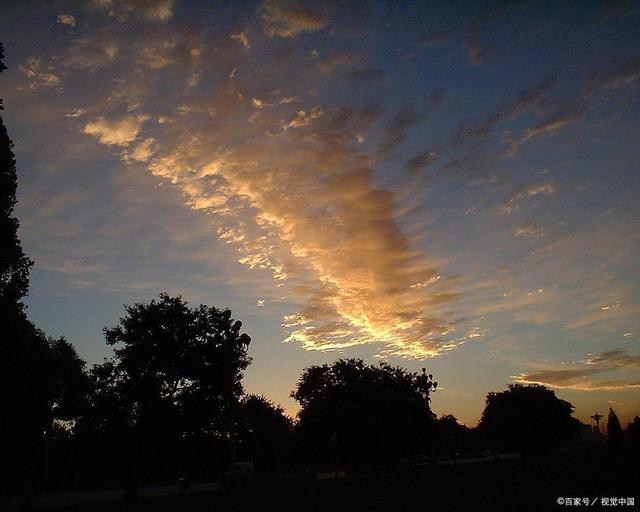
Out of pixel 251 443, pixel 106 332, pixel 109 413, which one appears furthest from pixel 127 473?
pixel 251 443

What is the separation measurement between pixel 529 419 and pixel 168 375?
83825 mm

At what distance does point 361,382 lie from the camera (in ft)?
221

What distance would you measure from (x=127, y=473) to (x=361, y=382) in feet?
106

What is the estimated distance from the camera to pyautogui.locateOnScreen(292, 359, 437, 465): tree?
211 feet

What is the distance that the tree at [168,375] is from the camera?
45750mm

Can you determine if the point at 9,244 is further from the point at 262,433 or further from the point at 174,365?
the point at 262,433

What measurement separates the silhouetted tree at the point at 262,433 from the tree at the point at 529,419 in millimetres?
45424

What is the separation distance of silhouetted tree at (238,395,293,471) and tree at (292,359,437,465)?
90.2 ft

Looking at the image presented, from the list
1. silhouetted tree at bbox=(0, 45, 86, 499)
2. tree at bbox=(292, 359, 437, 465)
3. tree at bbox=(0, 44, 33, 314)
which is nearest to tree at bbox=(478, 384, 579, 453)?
tree at bbox=(292, 359, 437, 465)

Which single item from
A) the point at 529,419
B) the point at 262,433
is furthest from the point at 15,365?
the point at 529,419

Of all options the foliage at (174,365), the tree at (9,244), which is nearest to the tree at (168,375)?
the foliage at (174,365)

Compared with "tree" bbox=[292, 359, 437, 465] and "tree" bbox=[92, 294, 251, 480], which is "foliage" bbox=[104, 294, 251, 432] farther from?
"tree" bbox=[292, 359, 437, 465]

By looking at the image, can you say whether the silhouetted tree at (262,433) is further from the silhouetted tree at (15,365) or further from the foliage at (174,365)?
the silhouetted tree at (15,365)

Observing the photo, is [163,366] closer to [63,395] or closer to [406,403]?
[63,395]
